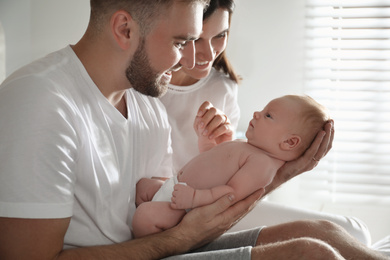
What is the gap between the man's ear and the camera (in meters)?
1.51

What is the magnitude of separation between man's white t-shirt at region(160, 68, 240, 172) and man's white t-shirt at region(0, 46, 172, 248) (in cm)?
43

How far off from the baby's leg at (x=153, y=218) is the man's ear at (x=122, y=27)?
20.2 inches

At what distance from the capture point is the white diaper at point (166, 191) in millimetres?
1641

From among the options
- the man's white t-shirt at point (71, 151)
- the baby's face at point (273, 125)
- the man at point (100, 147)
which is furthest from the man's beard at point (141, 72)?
the baby's face at point (273, 125)

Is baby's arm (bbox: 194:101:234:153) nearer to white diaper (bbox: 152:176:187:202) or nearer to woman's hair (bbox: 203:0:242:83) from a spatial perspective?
white diaper (bbox: 152:176:187:202)

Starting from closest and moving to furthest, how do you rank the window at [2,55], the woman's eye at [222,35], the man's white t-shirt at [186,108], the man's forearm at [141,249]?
the man's forearm at [141,249], the woman's eye at [222,35], the man's white t-shirt at [186,108], the window at [2,55]

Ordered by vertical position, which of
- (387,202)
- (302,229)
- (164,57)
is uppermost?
(164,57)

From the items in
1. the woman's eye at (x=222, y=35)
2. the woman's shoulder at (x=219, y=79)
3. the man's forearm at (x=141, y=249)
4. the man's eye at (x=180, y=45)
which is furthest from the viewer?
the woman's shoulder at (x=219, y=79)

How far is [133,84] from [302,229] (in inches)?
29.5

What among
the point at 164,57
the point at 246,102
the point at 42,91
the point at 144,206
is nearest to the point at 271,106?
the point at 164,57

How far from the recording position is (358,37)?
3.34 metres

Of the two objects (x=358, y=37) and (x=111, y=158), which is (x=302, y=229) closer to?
(x=111, y=158)

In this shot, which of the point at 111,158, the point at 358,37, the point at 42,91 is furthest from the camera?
the point at 358,37

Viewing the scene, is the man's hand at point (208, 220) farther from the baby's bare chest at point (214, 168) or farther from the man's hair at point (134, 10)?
the man's hair at point (134, 10)
